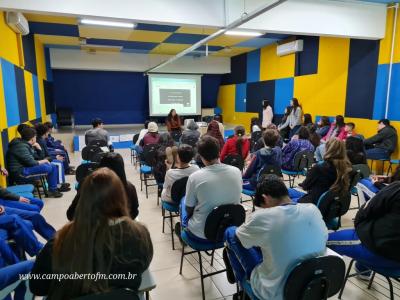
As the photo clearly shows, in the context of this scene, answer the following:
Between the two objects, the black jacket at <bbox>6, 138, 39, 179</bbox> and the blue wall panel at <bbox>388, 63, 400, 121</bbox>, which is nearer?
the black jacket at <bbox>6, 138, 39, 179</bbox>

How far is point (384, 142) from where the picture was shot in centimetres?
523

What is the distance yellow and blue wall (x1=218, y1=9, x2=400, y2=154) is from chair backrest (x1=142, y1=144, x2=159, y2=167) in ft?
14.7

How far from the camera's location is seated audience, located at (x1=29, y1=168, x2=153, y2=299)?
3.66 ft

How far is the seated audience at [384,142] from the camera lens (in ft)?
17.0

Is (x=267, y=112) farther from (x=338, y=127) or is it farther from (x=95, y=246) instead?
(x=95, y=246)

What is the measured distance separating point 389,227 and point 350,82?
5.57 m

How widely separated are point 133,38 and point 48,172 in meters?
5.03

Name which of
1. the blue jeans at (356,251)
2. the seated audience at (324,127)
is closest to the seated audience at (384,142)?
the seated audience at (324,127)

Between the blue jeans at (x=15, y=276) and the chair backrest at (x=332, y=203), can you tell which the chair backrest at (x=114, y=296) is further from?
the chair backrest at (x=332, y=203)

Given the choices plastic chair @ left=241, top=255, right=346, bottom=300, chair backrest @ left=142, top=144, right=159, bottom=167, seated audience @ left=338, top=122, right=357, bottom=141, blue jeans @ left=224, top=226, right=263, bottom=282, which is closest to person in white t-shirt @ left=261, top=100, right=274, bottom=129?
seated audience @ left=338, top=122, right=357, bottom=141

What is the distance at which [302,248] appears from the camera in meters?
1.37

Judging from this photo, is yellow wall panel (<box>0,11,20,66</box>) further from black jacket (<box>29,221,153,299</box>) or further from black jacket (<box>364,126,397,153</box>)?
black jacket (<box>364,126,397,153</box>)

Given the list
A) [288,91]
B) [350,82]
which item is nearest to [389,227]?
[350,82]

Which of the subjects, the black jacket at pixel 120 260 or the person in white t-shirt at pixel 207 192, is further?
the person in white t-shirt at pixel 207 192
